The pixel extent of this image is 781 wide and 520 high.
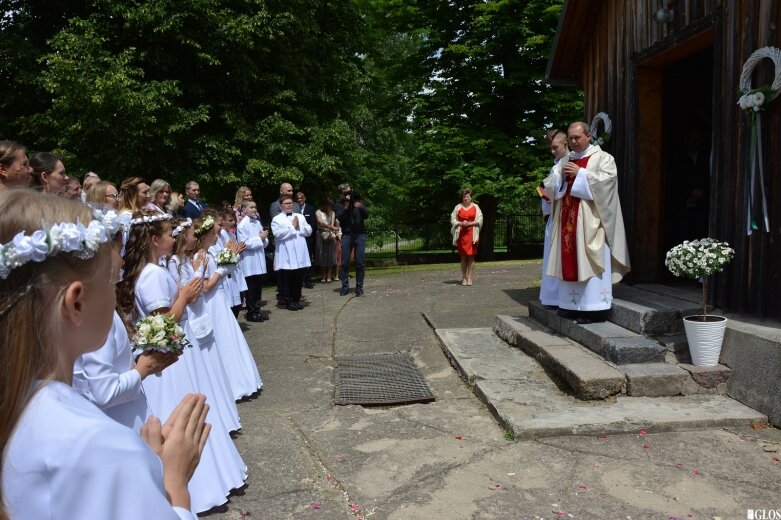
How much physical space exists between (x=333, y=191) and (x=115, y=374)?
15837 mm

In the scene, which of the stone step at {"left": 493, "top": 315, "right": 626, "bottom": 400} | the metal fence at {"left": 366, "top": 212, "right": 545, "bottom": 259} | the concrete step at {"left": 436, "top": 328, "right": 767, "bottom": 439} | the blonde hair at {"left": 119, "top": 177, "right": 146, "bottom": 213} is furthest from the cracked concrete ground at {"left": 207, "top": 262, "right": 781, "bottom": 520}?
the metal fence at {"left": 366, "top": 212, "right": 545, "bottom": 259}

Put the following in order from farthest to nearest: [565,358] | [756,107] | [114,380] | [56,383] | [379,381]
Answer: [379,381] < [565,358] < [756,107] < [114,380] < [56,383]

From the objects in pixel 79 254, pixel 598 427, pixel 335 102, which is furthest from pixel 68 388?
pixel 335 102

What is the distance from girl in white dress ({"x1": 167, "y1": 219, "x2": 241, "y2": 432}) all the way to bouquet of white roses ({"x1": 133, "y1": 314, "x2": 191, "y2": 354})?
155 centimetres

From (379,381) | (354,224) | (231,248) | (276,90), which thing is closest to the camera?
(379,381)

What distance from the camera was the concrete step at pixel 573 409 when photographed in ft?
15.9

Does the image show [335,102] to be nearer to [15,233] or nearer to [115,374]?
[115,374]

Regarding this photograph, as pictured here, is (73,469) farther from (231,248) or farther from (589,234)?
(231,248)

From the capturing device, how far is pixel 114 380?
273 centimetres

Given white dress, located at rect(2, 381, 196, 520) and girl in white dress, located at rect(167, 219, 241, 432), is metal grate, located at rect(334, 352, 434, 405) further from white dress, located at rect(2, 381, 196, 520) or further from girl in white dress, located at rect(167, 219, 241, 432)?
white dress, located at rect(2, 381, 196, 520)

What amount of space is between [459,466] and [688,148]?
693 cm

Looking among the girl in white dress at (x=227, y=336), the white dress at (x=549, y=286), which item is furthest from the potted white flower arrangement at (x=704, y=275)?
the girl in white dress at (x=227, y=336)

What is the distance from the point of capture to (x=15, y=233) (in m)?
1.35

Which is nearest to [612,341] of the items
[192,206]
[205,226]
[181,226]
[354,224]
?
[205,226]
